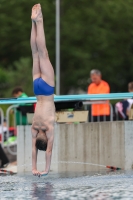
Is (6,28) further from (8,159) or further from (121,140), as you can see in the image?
(121,140)

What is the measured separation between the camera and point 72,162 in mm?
15172

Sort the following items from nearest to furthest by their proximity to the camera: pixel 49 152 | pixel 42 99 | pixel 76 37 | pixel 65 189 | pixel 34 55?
1. pixel 65 189
2. pixel 49 152
3. pixel 42 99
4. pixel 34 55
5. pixel 76 37

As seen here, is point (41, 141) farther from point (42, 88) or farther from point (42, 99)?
point (42, 88)

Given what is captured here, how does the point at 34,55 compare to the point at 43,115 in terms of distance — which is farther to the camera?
the point at 34,55

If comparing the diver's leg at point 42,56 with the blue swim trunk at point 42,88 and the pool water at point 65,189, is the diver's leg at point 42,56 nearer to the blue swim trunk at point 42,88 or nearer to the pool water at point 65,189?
the blue swim trunk at point 42,88

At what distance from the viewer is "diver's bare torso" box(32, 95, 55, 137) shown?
12562 millimetres

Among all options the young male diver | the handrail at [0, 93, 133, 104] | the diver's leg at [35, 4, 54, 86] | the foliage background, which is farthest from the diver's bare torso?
the foliage background

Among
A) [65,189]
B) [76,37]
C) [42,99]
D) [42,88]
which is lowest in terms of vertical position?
[65,189]

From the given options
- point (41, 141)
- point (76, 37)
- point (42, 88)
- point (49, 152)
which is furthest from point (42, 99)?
point (76, 37)

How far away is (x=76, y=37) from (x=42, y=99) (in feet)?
127

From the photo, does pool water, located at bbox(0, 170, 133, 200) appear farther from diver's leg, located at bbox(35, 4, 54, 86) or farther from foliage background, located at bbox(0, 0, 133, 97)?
foliage background, located at bbox(0, 0, 133, 97)

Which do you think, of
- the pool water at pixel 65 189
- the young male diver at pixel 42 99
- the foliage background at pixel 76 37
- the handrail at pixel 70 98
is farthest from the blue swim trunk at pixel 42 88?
the foliage background at pixel 76 37

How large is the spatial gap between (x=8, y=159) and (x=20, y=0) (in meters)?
32.6

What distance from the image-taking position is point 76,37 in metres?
51.2
